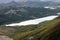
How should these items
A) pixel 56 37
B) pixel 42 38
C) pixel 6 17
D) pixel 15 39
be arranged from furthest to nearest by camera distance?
pixel 6 17 → pixel 15 39 → pixel 42 38 → pixel 56 37

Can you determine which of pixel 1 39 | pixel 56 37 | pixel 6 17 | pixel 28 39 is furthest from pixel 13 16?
pixel 56 37

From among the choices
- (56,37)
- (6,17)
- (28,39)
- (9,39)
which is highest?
(6,17)

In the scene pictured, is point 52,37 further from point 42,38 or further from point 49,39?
point 42,38

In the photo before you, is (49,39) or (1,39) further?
(1,39)

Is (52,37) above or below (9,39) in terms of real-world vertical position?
below

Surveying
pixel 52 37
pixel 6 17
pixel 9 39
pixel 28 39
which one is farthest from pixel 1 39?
pixel 6 17

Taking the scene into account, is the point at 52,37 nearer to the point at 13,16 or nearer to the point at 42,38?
the point at 42,38

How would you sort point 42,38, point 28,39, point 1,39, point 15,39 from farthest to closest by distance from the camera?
point 1,39
point 15,39
point 28,39
point 42,38

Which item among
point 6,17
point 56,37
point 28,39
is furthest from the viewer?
point 6,17

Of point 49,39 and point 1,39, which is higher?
point 1,39
